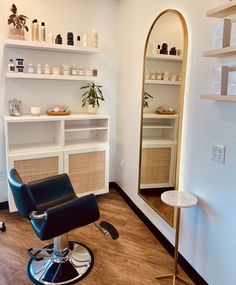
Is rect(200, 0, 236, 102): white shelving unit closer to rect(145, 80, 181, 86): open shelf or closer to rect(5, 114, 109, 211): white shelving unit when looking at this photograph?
rect(145, 80, 181, 86): open shelf

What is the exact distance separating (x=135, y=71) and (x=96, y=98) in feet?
2.02

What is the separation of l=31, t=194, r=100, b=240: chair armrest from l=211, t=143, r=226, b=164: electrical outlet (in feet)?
2.93

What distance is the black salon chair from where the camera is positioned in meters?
1.77

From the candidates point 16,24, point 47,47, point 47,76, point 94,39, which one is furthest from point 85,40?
point 16,24

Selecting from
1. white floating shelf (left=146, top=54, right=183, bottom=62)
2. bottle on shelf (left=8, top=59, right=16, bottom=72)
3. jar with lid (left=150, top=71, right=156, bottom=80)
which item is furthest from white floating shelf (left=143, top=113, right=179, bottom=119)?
bottle on shelf (left=8, top=59, right=16, bottom=72)

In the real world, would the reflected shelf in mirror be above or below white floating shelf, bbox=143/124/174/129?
above

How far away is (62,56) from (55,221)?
2.08m

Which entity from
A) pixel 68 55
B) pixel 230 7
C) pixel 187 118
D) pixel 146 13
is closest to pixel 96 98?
pixel 68 55

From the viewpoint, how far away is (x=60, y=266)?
81.7 inches

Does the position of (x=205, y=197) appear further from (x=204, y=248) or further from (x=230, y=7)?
(x=230, y=7)

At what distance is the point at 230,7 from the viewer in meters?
1.37

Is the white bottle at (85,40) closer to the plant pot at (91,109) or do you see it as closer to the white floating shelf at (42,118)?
the plant pot at (91,109)

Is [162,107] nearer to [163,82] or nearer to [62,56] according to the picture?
[163,82]

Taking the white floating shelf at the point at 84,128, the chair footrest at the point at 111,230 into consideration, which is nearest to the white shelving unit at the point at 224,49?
the chair footrest at the point at 111,230
